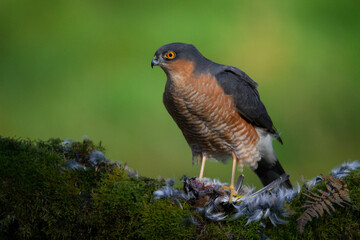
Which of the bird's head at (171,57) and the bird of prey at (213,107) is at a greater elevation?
the bird's head at (171,57)

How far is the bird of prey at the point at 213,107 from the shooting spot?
302 centimetres

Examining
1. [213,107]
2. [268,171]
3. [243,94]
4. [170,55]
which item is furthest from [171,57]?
[268,171]

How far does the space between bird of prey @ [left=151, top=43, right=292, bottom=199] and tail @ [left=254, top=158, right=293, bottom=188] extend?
13cm

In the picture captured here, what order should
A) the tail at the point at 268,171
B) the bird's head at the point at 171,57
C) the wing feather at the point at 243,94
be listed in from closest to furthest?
the bird's head at the point at 171,57
the wing feather at the point at 243,94
the tail at the point at 268,171

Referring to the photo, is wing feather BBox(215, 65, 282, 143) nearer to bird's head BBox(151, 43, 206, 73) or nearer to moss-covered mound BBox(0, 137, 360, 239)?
bird's head BBox(151, 43, 206, 73)

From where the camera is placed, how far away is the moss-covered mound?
6.18 ft

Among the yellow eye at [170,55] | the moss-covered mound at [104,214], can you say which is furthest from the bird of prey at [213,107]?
the moss-covered mound at [104,214]

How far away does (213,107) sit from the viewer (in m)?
3.05

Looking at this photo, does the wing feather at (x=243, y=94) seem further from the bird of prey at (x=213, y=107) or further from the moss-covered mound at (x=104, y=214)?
the moss-covered mound at (x=104, y=214)

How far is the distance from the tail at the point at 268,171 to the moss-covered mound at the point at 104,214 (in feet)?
5.27

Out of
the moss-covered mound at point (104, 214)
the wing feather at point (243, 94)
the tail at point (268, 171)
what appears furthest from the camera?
the tail at point (268, 171)

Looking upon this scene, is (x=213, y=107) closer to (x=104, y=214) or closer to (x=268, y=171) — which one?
(x=268, y=171)

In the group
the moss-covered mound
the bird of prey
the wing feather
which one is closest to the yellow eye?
the bird of prey

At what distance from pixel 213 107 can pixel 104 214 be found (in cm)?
135
